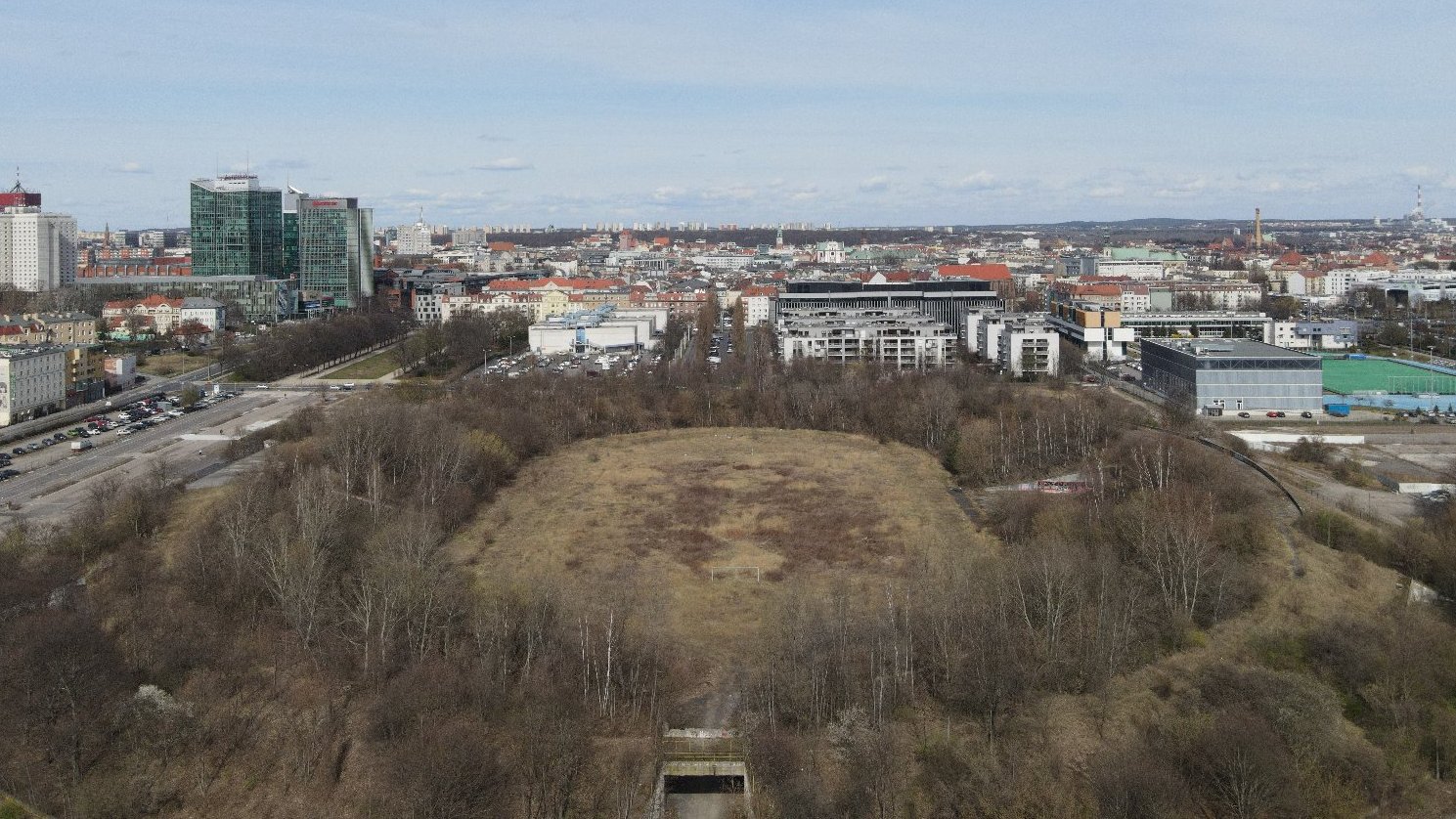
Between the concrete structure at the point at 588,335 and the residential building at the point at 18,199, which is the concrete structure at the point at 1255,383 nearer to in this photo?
the concrete structure at the point at 588,335

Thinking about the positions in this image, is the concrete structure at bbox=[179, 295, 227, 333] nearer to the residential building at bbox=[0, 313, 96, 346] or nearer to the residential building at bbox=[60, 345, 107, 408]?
the residential building at bbox=[0, 313, 96, 346]

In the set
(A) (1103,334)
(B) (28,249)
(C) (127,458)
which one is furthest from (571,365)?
(B) (28,249)

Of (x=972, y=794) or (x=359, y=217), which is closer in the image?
(x=972, y=794)

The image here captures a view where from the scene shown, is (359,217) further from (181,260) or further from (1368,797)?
(1368,797)

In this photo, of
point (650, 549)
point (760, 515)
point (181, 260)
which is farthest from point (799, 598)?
point (181, 260)

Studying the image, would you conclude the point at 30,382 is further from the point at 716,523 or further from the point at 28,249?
the point at 28,249

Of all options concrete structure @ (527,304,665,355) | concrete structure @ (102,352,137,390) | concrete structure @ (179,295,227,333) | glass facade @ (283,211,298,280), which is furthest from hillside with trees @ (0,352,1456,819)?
glass facade @ (283,211,298,280)

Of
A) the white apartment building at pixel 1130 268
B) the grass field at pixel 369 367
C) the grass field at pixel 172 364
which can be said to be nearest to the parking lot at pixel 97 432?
the grass field at pixel 369 367
